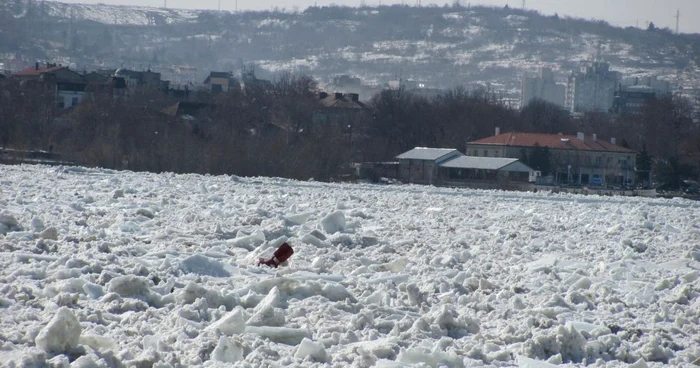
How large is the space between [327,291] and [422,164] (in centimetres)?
4308

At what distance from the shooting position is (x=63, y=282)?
21.3 ft

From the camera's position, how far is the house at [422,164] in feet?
157

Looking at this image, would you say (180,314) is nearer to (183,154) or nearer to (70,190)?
(70,190)

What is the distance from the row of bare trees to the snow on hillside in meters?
24.6

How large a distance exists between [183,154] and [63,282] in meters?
29.8

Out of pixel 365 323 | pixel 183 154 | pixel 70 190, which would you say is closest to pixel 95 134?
pixel 183 154

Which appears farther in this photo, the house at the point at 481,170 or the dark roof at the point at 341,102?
the dark roof at the point at 341,102

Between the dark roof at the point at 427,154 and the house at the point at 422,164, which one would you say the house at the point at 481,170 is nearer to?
the house at the point at 422,164

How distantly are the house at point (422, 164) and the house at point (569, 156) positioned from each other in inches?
270

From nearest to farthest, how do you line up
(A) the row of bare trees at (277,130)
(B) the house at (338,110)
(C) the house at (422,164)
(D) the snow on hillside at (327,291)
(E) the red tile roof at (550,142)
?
(D) the snow on hillside at (327,291), (A) the row of bare trees at (277,130), (C) the house at (422,164), (E) the red tile roof at (550,142), (B) the house at (338,110)

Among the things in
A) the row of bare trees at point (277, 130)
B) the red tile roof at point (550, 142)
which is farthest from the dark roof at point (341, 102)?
the red tile roof at point (550, 142)

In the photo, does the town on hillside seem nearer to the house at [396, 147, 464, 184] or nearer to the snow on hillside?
the house at [396, 147, 464, 184]

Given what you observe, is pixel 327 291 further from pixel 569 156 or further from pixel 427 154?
pixel 569 156

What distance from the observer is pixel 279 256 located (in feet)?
26.7
